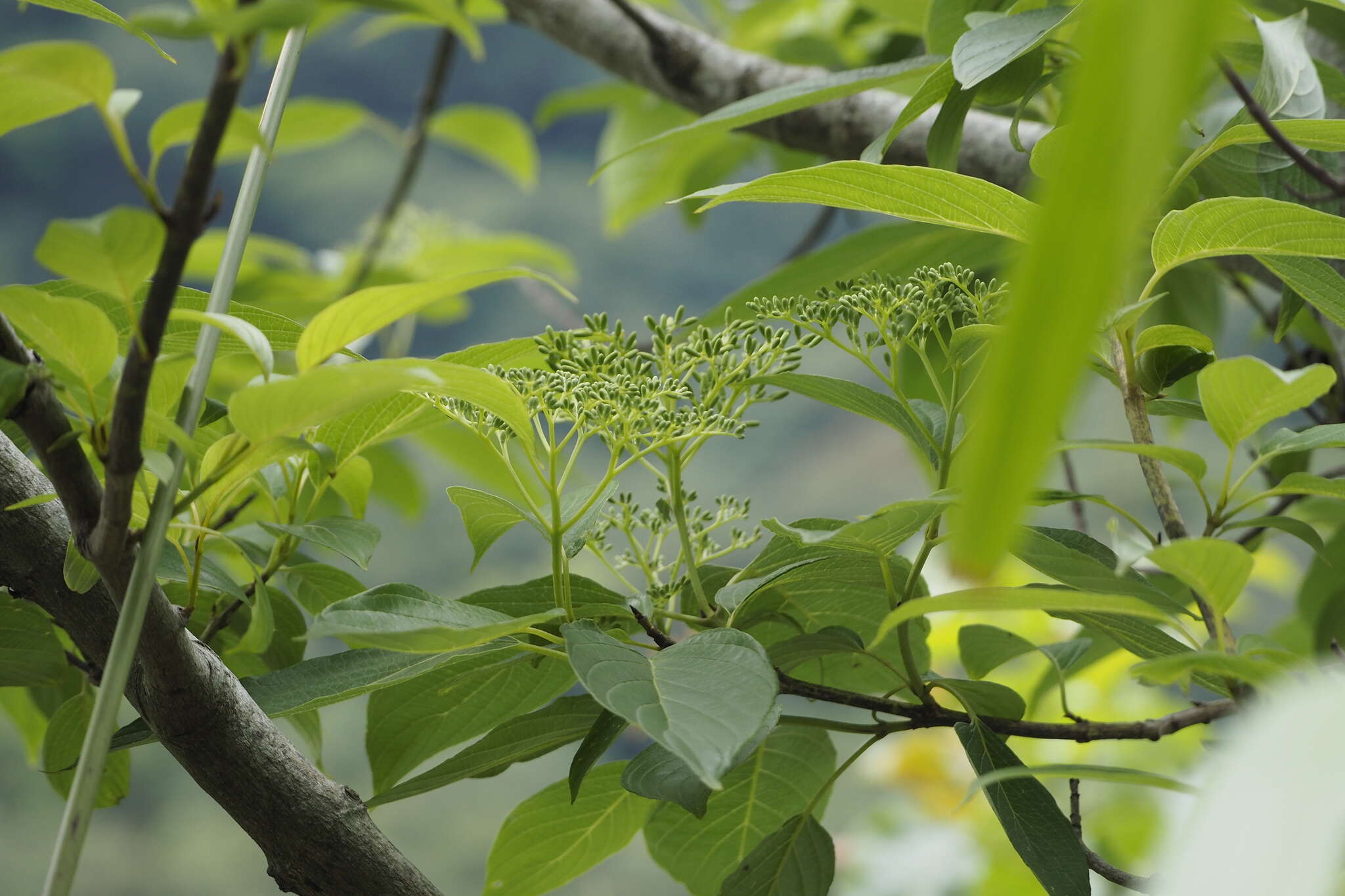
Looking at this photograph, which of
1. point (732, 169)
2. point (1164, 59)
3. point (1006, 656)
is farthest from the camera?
point (732, 169)

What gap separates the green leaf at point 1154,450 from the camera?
0.53 feet

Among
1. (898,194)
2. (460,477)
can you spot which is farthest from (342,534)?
(460,477)

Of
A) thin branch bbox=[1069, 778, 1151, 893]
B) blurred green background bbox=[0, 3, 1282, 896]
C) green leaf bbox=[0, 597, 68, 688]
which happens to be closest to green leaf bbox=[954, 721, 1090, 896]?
thin branch bbox=[1069, 778, 1151, 893]

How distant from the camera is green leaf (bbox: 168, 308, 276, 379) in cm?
13

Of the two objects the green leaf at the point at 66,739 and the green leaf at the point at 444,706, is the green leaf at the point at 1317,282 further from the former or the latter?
the green leaf at the point at 66,739

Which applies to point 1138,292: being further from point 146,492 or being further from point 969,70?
point 146,492

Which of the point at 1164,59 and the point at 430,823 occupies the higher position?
the point at 430,823

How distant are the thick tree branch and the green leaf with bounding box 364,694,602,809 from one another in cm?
25

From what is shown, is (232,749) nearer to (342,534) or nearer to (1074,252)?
(342,534)

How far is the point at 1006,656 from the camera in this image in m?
0.28

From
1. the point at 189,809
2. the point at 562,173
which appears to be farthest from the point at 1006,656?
the point at 562,173

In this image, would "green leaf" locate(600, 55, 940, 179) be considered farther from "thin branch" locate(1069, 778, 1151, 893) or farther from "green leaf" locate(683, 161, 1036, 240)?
"thin branch" locate(1069, 778, 1151, 893)

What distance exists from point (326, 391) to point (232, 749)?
0.08 m

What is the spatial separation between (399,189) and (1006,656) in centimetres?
55
